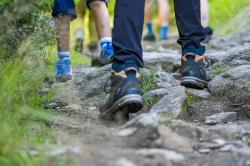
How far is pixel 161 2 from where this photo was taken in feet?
39.8

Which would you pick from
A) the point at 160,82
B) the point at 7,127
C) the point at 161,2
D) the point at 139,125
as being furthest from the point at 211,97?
the point at 161,2

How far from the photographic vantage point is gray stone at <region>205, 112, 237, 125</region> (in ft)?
11.4

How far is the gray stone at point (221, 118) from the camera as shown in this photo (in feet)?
11.4

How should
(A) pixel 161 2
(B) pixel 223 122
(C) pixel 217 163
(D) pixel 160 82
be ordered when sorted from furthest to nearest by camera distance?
(A) pixel 161 2, (D) pixel 160 82, (B) pixel 223 122, (C) pixel 217 163

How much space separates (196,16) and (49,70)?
131cm

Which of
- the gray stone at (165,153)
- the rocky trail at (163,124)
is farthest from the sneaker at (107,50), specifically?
the gray stone at (165,153)

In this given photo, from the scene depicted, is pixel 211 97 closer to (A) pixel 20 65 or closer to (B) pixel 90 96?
(B) pixel 90 96

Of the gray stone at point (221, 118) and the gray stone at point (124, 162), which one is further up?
the gray stone at point (221, 118)

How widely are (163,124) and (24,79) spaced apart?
46.2 inches

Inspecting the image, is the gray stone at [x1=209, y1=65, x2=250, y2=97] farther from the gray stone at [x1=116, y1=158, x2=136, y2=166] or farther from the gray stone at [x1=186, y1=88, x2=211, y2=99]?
the gray stone at [x1=116, y1=158, x2=136, y2=166]

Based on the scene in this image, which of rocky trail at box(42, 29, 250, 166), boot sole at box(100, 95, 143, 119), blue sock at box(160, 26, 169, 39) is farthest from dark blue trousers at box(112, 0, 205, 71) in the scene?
blue sock at box(160, 26, 169, 39)

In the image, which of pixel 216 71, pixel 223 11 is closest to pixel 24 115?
pixel 216 71

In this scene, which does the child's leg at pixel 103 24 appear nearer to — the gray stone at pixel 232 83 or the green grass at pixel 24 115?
the green grass at pixel 24 115

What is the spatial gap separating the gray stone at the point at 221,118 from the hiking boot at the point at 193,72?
411 mm
